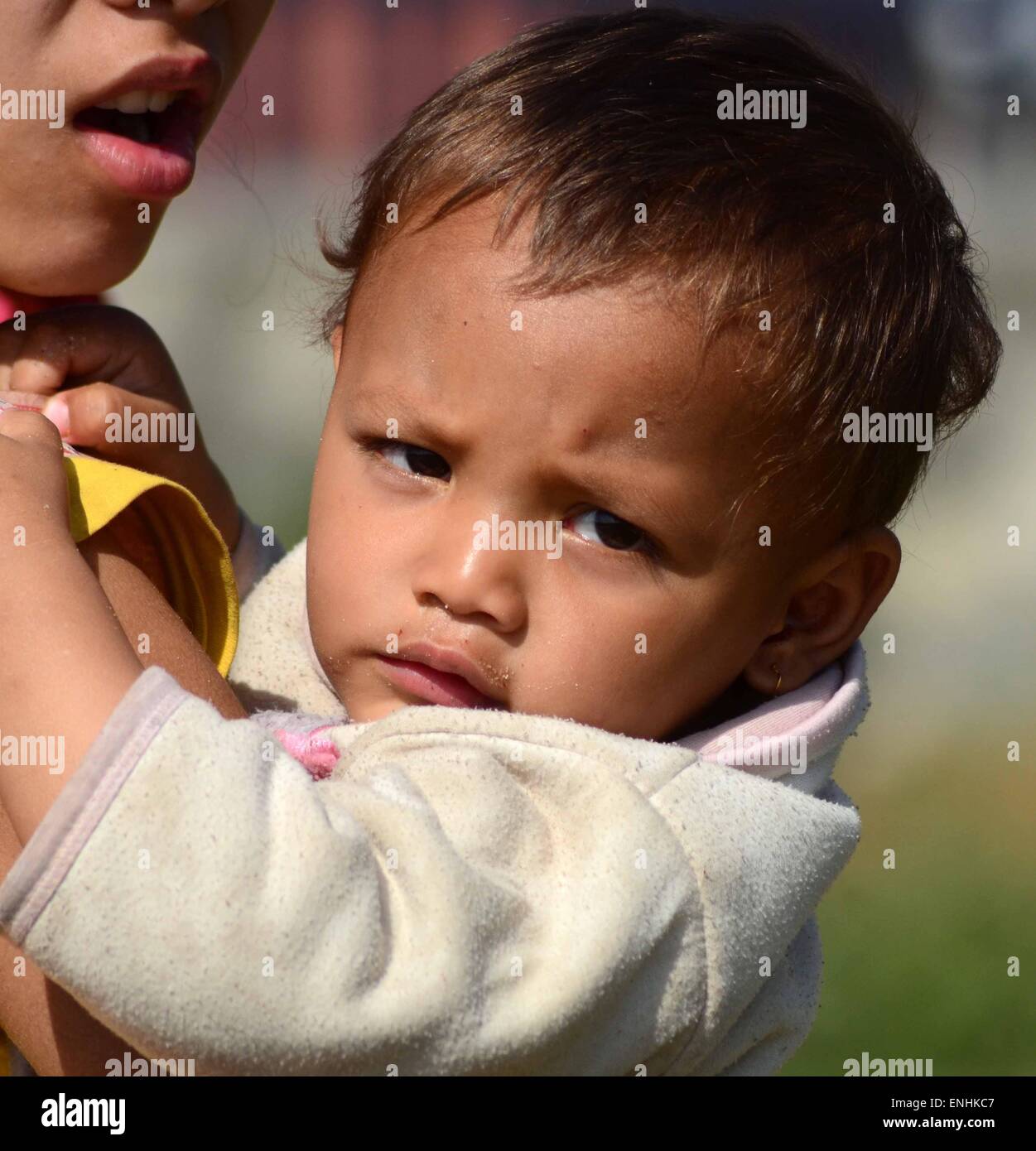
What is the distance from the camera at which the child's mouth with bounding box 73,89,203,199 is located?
88.3 inches

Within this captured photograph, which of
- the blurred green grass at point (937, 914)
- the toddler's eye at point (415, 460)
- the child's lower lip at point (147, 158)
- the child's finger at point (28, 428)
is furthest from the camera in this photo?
the blurred green grass at point (937, 914)

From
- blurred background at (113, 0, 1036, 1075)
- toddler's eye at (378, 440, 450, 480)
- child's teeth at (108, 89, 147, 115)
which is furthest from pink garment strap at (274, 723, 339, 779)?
blurred background at (113, 0, 1036, 1075)

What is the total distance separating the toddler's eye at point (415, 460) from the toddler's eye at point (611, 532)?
19cm

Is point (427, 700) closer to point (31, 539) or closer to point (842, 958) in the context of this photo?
point (31, 539)

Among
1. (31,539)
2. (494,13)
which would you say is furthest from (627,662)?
(494,13)

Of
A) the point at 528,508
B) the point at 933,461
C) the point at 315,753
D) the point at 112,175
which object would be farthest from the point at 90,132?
the point at 933,461

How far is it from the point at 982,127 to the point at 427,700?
9716 millimetres

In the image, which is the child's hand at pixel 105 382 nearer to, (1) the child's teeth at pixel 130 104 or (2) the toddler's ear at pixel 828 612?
(1) the child's teeth at pixel 130 104

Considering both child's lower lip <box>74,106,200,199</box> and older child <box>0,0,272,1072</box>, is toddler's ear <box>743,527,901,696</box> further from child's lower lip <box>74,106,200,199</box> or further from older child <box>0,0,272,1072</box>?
child's lower lip <box>74,106,200,199</box>

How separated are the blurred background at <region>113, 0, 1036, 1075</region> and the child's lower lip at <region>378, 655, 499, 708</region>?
1.19m

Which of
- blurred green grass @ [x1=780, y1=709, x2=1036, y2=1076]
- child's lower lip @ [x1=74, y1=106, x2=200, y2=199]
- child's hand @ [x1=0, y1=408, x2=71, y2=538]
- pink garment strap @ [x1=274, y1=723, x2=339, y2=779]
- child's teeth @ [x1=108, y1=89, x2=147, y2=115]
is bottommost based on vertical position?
blurred green grass @ [x1=780, y1=709, x2=1036, y2=1076]

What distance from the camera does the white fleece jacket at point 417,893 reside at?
1541 millimetres

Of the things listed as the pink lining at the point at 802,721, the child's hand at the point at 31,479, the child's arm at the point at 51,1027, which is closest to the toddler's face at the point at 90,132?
the child's hand at the point at 31,479

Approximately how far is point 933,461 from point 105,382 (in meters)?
1.58
